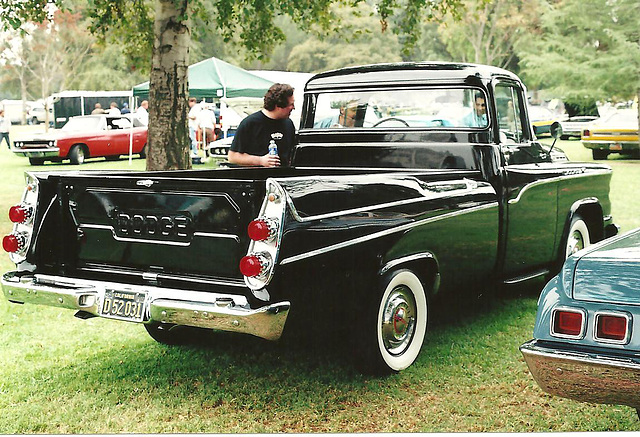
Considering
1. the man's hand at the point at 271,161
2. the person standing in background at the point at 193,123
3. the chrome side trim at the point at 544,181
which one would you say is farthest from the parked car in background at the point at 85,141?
the chrome side trim at the point at 544,181

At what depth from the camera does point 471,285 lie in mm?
4840

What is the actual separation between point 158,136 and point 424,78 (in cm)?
417

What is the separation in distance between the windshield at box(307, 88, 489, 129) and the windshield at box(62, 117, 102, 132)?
12.8m

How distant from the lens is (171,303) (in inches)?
138

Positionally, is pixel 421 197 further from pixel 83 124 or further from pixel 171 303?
pixel 83 124

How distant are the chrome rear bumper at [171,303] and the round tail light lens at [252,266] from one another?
15 centimetres

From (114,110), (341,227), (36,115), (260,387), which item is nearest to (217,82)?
(114,110)

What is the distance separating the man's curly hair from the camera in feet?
20.0

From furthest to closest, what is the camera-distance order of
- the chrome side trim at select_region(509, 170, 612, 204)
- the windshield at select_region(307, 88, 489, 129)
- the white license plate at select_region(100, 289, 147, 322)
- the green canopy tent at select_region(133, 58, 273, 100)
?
the green canopy tent at select_region(133, 58, 273, 100), the windshield at select_region(307, 88, 489, 129), the chrome side trim at select_region(509, 170, 612, 204), the white license plate at select_region(100, 289, 147, 322)

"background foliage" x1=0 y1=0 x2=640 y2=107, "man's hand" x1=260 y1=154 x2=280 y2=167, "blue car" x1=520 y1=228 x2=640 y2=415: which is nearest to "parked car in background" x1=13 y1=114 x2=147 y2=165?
"background foliage" x1=0 y1=0 x2=640 y2=107

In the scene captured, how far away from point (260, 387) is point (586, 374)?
1.85m

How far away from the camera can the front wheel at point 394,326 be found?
3.91m

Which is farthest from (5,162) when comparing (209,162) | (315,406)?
(315,406)

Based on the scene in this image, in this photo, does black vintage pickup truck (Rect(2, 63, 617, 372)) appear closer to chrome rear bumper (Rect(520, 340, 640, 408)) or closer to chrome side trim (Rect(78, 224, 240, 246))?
chrome side trim (Rect(78, 224, 240, 246))
